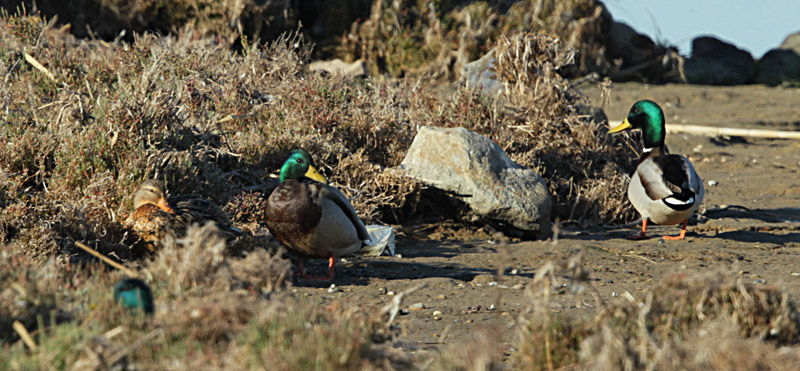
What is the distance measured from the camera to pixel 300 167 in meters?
6.20

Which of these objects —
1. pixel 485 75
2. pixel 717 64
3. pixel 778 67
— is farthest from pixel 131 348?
pixel 778 67

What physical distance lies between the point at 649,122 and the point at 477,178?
2138 millimetres

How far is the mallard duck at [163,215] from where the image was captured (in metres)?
5.57

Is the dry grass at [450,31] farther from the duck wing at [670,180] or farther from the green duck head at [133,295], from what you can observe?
the green duck head at [133,295]

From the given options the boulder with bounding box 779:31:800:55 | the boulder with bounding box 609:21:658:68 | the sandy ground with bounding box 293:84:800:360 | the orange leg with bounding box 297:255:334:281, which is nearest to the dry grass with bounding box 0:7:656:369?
the orange leg with bounding box 297:255:334:281

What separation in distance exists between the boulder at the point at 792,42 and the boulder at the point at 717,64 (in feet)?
6.01

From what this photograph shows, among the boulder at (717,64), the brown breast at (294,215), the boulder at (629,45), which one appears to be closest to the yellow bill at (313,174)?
the brown breast at (294,215)

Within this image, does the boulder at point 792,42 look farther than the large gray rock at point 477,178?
Yes

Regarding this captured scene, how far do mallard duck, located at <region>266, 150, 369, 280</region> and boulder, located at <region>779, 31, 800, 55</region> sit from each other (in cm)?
2050

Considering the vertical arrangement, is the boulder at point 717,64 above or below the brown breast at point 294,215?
above

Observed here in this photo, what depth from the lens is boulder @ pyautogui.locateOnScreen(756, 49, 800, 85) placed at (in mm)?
21234

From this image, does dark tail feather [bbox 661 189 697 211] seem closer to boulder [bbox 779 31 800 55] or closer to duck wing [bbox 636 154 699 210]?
duck wing [bbox 636 154 699 210]

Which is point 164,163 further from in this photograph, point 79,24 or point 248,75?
point 79,24

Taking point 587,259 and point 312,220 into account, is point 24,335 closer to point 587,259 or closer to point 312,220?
point 312,220
